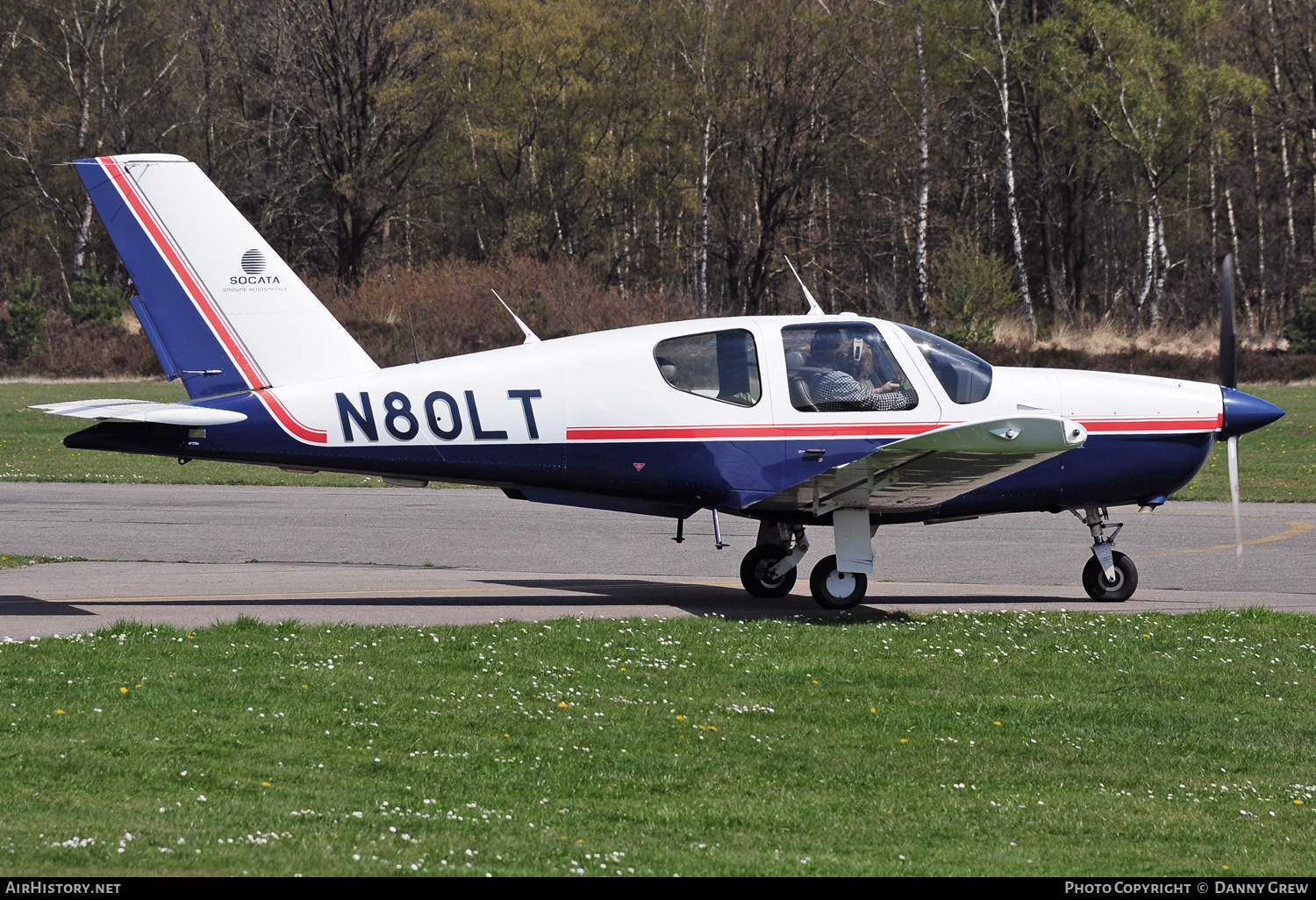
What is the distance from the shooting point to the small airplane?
11297 millimetres

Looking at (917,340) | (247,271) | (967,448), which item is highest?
(247,271)

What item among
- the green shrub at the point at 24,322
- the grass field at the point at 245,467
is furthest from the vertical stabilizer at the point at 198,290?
the green shrub at the point at 24,322

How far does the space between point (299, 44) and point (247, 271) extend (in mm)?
44257

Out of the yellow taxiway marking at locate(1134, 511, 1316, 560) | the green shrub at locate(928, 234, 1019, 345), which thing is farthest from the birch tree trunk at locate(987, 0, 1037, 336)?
the yellow taxiway marking at locate(1134, 511, 1316, 560)

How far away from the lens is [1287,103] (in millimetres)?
49750

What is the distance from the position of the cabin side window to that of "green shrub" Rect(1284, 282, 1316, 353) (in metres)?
35.4

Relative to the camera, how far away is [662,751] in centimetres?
697

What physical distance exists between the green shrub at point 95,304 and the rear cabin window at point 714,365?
42.8 m

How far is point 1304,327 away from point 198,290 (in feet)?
128

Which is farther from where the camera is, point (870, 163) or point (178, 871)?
point (870, 163)

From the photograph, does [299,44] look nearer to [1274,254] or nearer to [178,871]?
[1274,254]

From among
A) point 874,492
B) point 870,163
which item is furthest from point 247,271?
point 870,163

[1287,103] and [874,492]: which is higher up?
[1287,103]

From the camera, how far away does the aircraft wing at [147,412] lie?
33.4 feet
